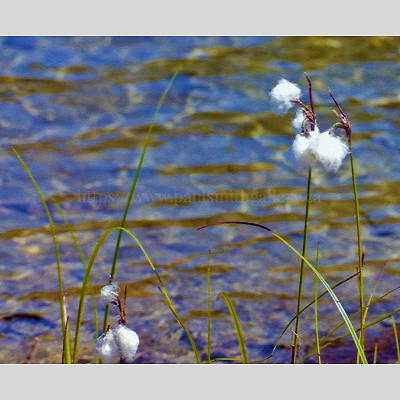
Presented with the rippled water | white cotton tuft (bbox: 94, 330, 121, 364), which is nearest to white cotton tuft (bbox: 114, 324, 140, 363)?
white cotton tuft (bbox: 94, 330, 121, 364)

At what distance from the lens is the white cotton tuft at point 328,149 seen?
1.08 meters

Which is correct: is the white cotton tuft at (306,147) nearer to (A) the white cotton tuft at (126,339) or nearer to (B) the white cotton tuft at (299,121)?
(B) the white cotton tuft at (299,121)

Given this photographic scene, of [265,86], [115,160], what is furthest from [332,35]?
[115,160]

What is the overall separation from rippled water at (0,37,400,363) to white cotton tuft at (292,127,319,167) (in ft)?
3.40

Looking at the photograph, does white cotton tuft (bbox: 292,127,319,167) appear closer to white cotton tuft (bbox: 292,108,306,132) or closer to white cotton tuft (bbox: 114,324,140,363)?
white cotton tuft (bbox: 292,108,306,132)

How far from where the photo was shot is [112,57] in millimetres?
4066

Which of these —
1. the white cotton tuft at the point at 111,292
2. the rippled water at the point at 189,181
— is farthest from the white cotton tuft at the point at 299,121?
the rippled water at the point at 189,181

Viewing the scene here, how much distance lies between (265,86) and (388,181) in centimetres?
94

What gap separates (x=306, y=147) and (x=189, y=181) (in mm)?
2096

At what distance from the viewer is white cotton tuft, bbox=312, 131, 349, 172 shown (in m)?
1.08

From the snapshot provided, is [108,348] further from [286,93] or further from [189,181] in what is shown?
[189,181]

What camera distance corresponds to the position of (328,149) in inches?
42.6

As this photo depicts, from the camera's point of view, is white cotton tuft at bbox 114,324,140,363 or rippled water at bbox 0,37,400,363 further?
rippled water at bbox 0,37,400,363

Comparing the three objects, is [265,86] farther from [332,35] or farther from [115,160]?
[115,160]
